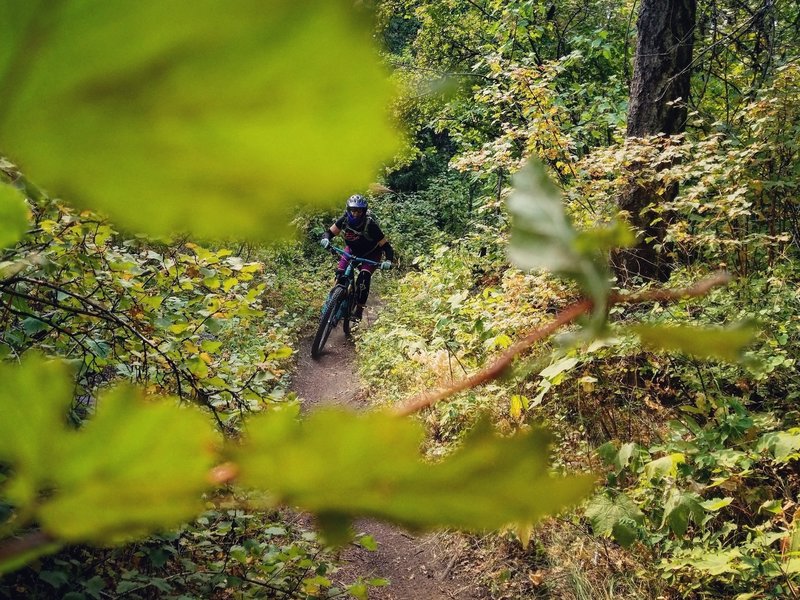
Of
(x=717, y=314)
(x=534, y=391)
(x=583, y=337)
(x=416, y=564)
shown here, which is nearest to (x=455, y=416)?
(x=534, y=391)

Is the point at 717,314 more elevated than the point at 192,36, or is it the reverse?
the point at 717,314

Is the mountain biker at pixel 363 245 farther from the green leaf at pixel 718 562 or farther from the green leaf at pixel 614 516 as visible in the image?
the green leaf at pixel 718 562

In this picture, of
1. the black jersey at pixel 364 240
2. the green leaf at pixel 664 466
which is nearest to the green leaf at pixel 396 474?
the green leaf at pixel 664 466

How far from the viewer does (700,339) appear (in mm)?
160

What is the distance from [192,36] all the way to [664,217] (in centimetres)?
348

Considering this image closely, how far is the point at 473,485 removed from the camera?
0.44ft

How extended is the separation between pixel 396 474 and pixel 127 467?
0.07 meters

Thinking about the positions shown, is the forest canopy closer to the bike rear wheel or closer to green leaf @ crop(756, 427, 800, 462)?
green leaf @ crop(756, 427, 800, 462)

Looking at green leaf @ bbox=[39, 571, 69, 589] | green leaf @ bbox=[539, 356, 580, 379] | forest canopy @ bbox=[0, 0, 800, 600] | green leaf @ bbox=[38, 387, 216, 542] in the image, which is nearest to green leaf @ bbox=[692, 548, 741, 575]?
forest canopy @ bbox=[0, 0, 800, 600]

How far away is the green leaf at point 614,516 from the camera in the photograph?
5.90 ft

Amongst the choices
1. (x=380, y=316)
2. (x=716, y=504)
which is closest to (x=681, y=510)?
(x=716, y=504)

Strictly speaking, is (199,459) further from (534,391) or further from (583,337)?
(534,391)

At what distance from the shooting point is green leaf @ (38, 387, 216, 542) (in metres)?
0.12

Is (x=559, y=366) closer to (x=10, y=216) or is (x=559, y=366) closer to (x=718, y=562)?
(x=10, y=216)
